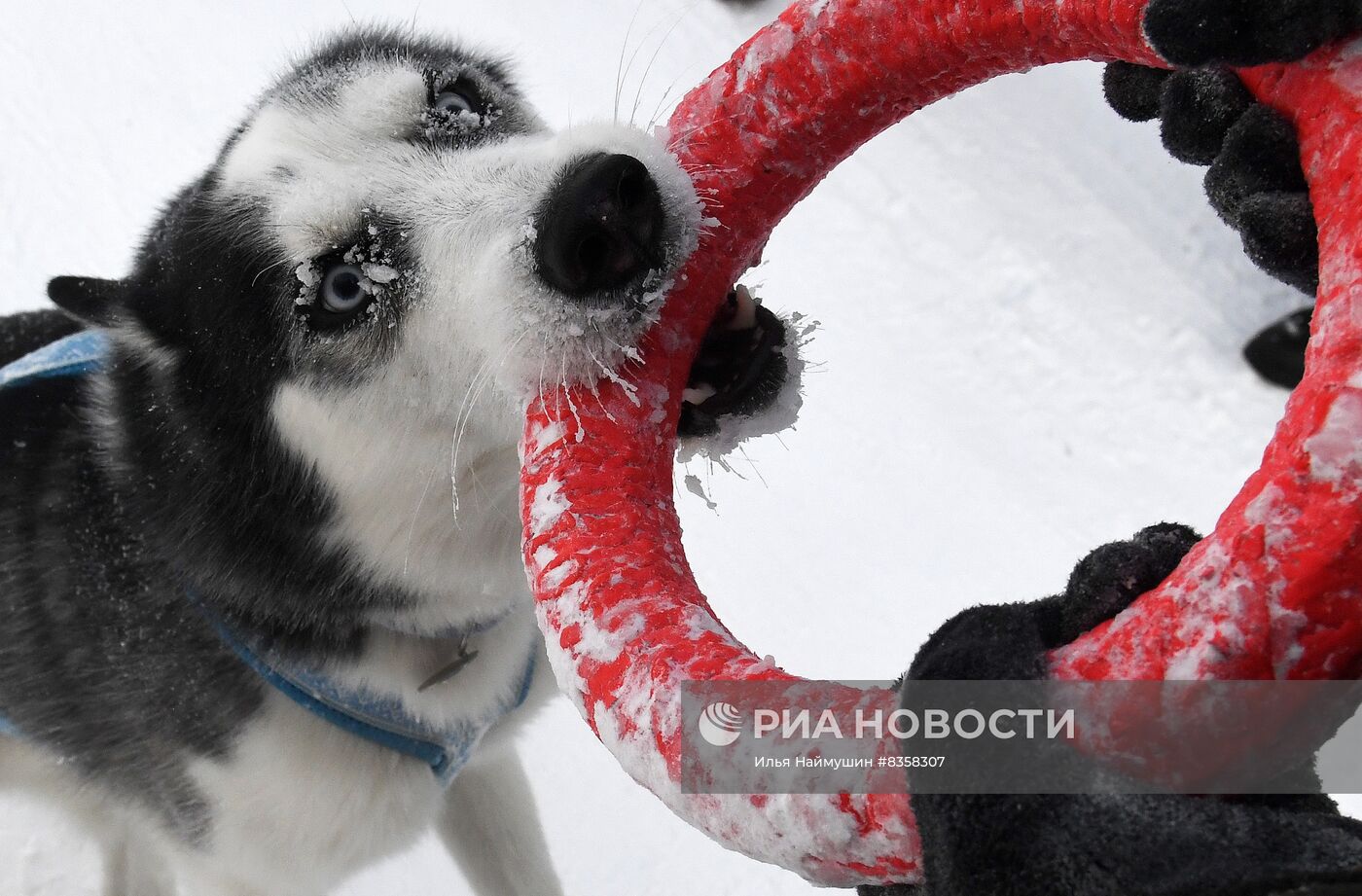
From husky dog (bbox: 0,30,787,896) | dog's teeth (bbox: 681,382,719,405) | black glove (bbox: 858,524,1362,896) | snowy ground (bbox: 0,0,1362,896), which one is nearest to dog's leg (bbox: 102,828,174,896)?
snowy ground (bbox: 0,0,1362,896)

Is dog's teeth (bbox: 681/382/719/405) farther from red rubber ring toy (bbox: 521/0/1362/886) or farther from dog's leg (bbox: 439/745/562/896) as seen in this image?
dog's leg (bbox: 439/745/562/896)

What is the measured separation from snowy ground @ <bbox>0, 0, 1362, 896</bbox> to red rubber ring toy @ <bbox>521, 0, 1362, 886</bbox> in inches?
29.0

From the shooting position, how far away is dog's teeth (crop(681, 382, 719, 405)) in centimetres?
151

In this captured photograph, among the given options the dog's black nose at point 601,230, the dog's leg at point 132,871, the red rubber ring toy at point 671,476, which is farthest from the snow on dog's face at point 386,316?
the dog's leg at point 132,871

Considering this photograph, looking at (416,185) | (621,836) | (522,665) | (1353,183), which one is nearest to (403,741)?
(522,665)

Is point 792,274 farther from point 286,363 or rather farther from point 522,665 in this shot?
point 286,363

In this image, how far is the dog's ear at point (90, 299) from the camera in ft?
5.34

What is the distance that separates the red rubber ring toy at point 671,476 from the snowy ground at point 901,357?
2.42ft

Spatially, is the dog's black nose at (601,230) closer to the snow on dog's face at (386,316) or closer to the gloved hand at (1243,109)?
the snow on dog's face at (386,316)

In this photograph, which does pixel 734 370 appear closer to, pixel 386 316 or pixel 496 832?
pixel 386 316

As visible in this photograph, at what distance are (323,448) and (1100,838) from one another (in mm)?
1170

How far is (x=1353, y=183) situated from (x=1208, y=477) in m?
2.27

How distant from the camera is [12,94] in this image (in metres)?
4.46

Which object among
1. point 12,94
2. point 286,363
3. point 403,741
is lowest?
point 403,741
